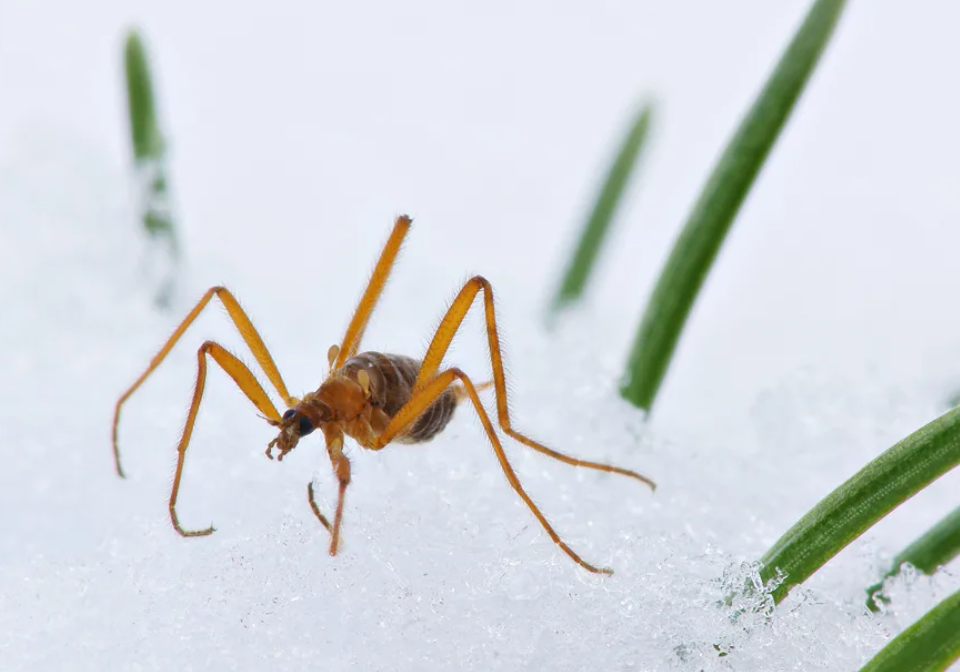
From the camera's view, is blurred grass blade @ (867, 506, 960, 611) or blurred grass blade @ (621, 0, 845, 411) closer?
blurred grass blade @ (867, 506, 960, 611)

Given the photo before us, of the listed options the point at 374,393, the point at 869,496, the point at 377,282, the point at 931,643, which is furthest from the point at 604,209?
the point at 931,643

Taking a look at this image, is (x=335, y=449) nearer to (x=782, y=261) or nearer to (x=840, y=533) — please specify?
(x=840, y=533)

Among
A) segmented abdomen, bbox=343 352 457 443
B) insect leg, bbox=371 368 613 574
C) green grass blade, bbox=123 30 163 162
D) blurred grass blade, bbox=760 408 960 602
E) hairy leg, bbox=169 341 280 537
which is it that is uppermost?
blurred grass blade, bbox=760 408 960 602

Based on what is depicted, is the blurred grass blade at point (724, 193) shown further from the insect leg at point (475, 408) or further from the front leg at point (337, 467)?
the front leg at point (337, 467)

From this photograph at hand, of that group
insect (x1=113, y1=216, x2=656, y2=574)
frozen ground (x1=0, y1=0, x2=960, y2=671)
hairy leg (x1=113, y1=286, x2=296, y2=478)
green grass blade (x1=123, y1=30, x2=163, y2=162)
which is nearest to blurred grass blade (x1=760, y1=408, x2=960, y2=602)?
frozen ground (x1=0, y1=0, x2=960, y2=671)

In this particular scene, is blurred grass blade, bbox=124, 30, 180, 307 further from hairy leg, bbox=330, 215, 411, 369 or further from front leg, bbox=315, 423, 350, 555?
front leg, bbox=315, 423, 350, 555
